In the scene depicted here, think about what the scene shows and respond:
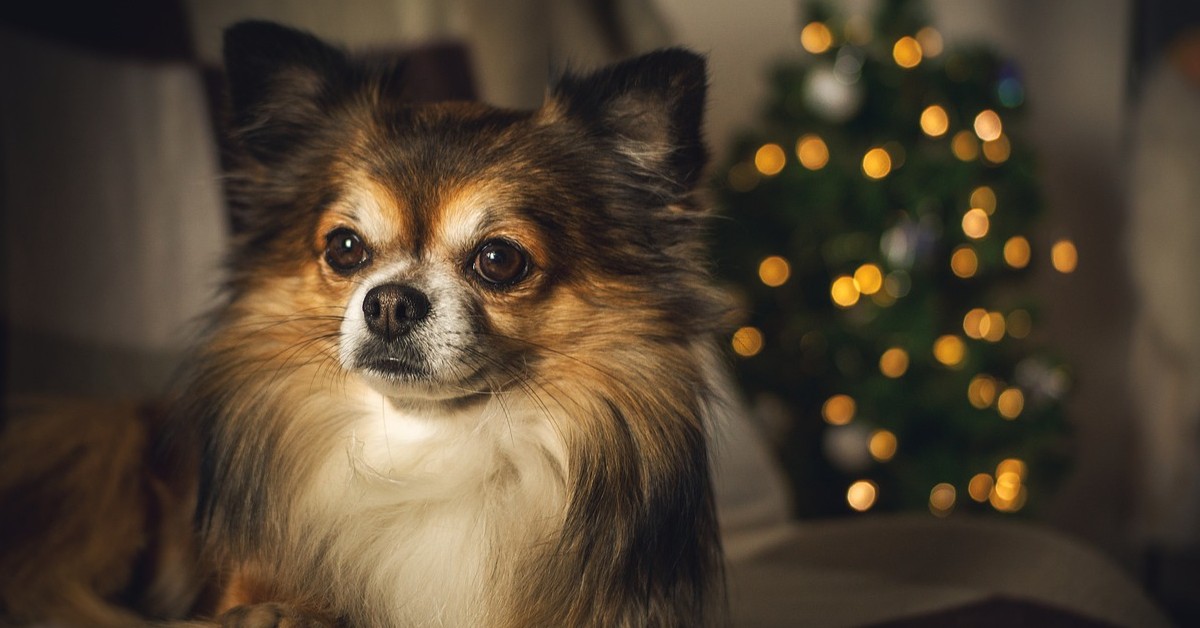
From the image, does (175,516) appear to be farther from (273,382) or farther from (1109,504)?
(1109,504)

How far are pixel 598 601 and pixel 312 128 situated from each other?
0.91 m

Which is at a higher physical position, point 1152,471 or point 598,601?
point 598,601

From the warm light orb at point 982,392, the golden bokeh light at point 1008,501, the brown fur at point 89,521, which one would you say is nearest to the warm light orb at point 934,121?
the warm light orb at point 982,392

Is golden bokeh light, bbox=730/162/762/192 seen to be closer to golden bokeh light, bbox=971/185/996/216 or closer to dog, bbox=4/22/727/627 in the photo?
golden bokeh light, bbox=971/185/996/216

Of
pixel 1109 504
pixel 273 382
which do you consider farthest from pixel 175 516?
pixel 1109 504

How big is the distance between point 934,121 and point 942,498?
1317 millimetres

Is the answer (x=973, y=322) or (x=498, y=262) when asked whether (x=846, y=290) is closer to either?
(x=973, y=322)

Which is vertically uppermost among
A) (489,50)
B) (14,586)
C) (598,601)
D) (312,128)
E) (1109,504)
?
(489,50)

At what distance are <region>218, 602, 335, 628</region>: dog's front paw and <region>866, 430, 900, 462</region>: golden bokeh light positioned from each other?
2.48 metres

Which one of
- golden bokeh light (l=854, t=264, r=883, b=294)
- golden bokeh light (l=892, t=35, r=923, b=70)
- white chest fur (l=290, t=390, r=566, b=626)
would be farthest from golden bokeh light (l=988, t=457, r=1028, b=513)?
white chest fur (l=290, t=390, r=566, b=626)

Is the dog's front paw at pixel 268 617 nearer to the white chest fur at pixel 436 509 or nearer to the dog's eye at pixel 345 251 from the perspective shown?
the white chest fur at pixel 436 509

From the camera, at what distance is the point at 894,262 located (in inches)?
132

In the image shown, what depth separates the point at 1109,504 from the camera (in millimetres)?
4785

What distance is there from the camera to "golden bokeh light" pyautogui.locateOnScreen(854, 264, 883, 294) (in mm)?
3367
